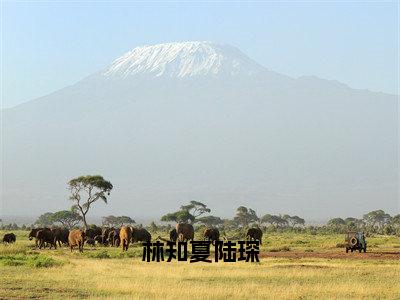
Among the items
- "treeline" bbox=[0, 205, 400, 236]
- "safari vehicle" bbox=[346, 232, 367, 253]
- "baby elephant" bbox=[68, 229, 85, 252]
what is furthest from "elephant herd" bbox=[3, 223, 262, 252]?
A: "treeline" bbox=[0, 205, 400, 236]

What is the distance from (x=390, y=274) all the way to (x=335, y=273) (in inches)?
89.3

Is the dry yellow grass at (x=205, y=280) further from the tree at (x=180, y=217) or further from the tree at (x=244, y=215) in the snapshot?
the tree at (x=244, y=215)

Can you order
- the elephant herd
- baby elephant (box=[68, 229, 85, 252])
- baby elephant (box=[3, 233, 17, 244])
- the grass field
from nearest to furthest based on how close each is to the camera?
the grass field, baby elephant (box=[68, 229, 85, 252]), the elephant herd, baby elephant (box=[3, 233, 17, 244])

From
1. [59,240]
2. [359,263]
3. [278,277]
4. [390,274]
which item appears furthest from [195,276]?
[59,240]

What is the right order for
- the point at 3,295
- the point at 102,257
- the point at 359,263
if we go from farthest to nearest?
the point at 102,257 < the point at 359,263 < the point at 3,295

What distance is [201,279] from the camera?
101ft

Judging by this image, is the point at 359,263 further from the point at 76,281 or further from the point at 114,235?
the point at 114,235

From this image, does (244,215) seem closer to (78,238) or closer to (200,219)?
(200,219)

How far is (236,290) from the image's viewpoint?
1040 inches

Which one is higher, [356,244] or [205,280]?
[356,244]

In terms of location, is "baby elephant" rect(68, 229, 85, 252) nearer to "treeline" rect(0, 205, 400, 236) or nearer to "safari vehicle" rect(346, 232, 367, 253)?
"safari vehicle" rect(346, 232, 367, 253)

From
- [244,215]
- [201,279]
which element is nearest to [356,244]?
[201,279]

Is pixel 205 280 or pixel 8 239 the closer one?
pixel 205 280

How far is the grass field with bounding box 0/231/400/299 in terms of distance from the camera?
25969 mm
